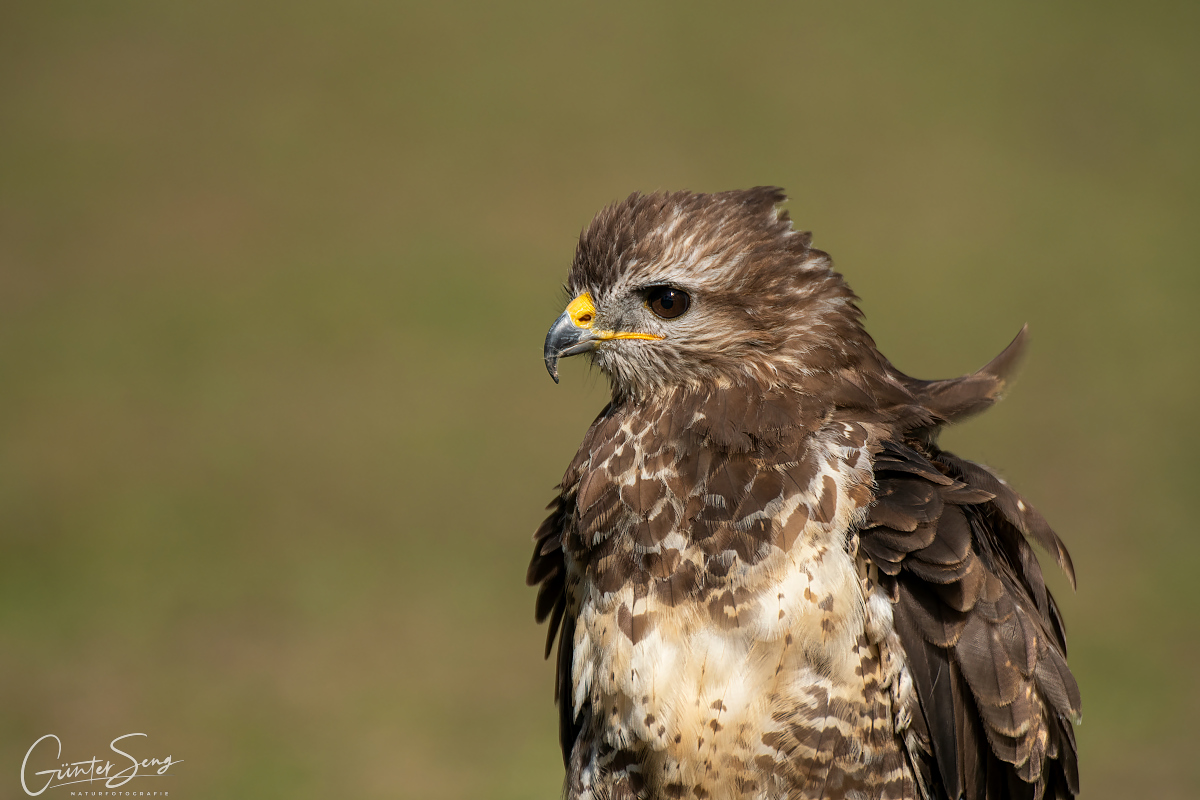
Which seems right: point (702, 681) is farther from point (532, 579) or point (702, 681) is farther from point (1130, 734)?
point (1130, 734)

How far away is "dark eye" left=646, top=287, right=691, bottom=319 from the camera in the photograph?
325cm

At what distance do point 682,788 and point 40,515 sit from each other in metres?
9.04

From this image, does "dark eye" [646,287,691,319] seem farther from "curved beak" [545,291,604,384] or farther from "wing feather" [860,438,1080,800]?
"wing feather" [860,438,1080,800]

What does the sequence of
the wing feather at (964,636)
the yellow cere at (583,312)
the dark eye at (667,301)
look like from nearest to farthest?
the wing feather at (964,636) → the dark eye at (667,301) → the yellow cere at (583,312)

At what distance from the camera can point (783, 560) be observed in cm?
291

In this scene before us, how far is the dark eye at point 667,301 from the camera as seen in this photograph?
325 centimetres

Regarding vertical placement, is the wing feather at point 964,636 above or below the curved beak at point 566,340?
below

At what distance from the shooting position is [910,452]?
307 centimetres
